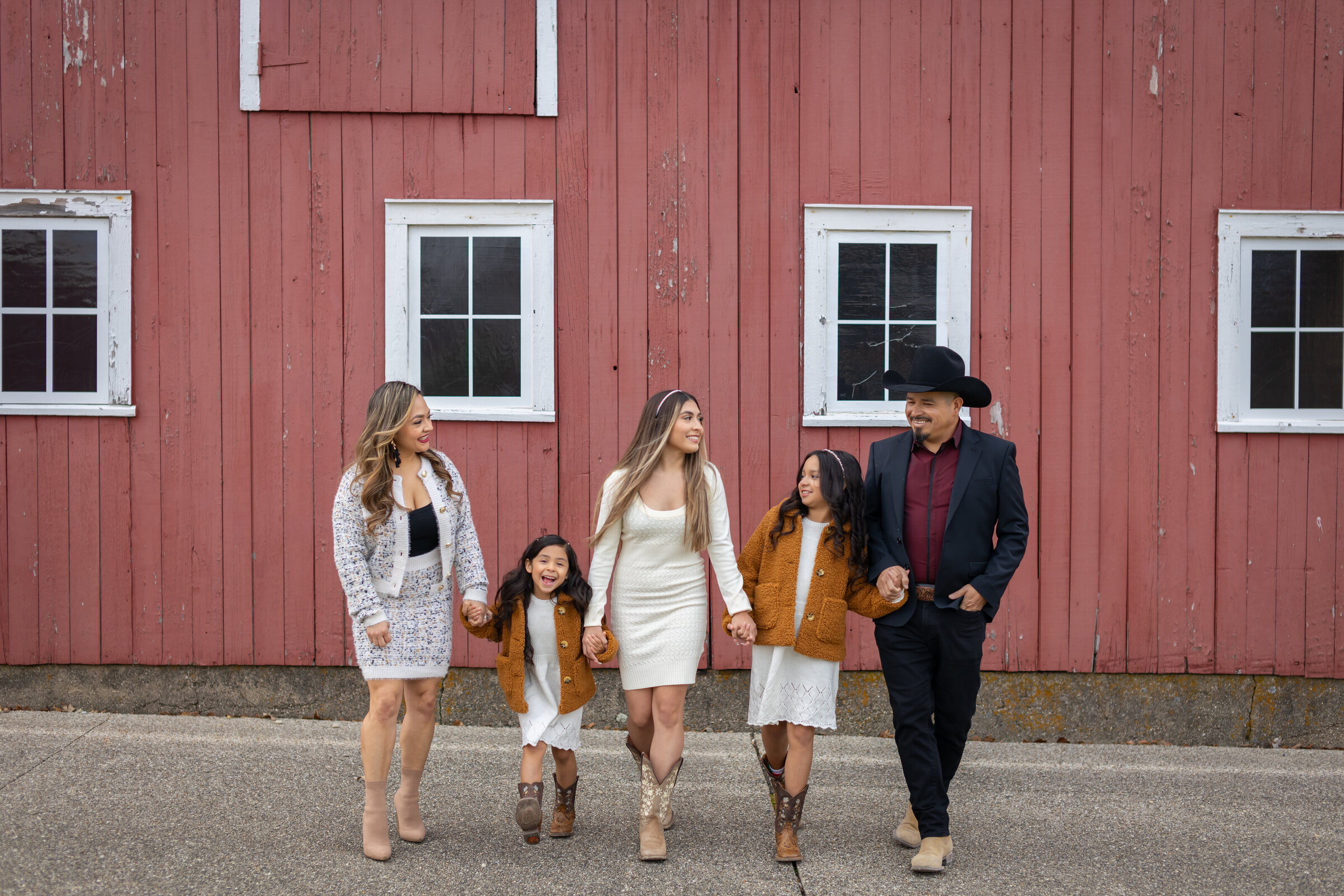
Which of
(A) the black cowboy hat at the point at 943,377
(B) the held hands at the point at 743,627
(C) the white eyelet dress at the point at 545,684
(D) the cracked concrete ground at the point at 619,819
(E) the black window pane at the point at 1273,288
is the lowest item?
(D) the cracked concrete ground at the point at 619,819

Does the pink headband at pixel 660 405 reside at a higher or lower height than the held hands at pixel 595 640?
higher

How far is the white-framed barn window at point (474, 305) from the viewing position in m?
5.57

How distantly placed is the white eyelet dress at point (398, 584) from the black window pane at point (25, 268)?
315 cm

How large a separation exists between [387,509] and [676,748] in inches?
54.9

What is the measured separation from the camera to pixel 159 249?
5.58 metres

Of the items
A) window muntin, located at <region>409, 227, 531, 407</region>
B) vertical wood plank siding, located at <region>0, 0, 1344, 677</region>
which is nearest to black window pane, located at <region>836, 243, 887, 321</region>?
vertical wood plank siding, located at <region>0, 0, 1344, 677</region>

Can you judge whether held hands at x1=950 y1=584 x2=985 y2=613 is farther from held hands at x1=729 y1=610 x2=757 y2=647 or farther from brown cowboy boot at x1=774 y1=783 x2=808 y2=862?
brown cowboy boot at x1=774 y1=783 x2=808 y2=862

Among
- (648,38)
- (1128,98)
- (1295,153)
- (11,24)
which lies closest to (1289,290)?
(1295,153)

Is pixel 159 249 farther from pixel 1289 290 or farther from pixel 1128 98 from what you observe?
pixel 1289 290

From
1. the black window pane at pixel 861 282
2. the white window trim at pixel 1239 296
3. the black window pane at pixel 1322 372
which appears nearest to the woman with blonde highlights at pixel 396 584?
the black window pane at pixel 861 282

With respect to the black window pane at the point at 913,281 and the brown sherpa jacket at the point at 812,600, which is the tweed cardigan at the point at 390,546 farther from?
the black window pane at the point at 913,281

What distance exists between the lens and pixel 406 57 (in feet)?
18.2

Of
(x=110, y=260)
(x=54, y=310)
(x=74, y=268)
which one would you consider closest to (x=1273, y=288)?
(x=110, y=260)

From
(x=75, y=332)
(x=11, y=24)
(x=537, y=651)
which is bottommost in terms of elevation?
(x=537, y=651)
